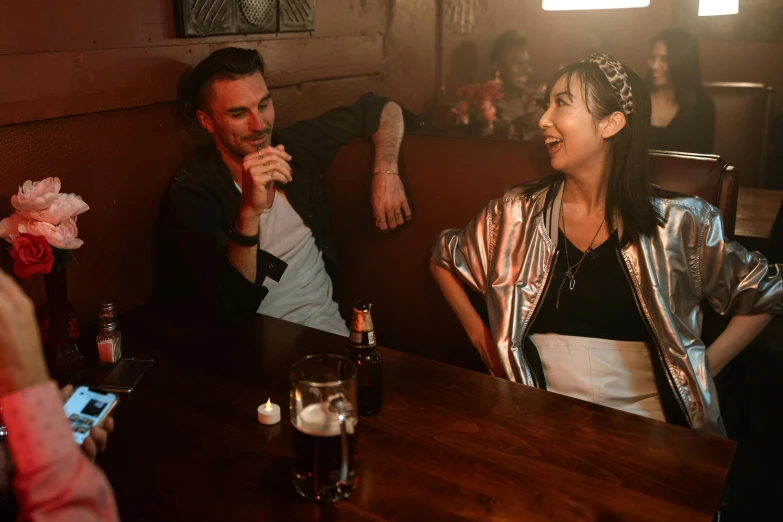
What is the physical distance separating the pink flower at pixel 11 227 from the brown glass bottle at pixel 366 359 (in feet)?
2.56

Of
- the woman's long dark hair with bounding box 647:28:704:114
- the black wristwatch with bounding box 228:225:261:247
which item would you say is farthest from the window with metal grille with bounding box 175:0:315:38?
the woman's long dark hair with bounding box 647:28:704:114

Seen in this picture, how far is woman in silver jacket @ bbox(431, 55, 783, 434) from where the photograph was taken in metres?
1.78

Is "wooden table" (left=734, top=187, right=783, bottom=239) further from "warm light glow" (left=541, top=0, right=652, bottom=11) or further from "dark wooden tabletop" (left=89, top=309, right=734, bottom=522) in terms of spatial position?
"dark wooden tabletop" (left=89, top=309, right=734, bottom=522)

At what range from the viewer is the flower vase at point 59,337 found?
157 centimetres

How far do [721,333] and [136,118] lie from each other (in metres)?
1.69

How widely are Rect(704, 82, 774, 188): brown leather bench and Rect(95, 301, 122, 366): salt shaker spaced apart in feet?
11.4

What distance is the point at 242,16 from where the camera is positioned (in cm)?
234

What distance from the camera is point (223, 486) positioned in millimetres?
1131

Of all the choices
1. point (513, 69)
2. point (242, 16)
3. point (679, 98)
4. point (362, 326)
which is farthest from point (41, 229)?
point (513, 69)

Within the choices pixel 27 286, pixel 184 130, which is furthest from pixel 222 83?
pixel 27 286

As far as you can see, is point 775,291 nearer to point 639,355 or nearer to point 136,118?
point 639,355

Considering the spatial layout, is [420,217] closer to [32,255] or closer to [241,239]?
[241,239]

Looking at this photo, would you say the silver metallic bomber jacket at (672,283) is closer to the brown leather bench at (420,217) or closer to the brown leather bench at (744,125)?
the brown leather bench at (420,217)

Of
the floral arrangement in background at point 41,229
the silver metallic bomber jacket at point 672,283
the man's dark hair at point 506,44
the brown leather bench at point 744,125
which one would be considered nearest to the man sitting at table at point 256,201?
the floral arrangement in background at point 41,229
